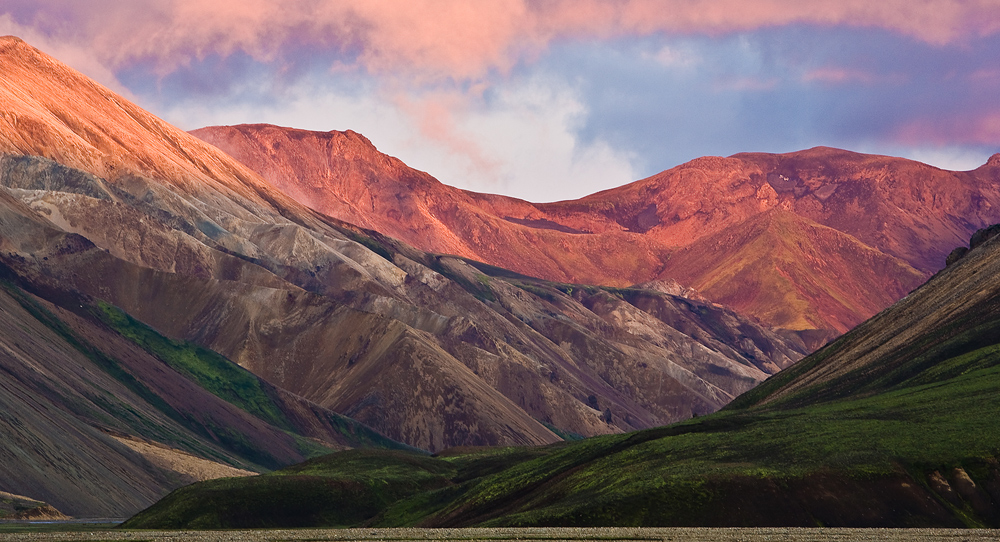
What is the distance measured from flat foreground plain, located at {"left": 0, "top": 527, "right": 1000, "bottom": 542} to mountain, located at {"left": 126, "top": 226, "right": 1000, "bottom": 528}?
3344mm

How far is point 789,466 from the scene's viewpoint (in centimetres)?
6247

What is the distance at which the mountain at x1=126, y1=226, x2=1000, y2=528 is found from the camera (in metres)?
58.4

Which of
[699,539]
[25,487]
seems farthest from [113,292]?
[699,539]

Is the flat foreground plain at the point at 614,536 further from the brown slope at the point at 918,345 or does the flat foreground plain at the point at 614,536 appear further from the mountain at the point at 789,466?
the brown slope at the point at 918,345

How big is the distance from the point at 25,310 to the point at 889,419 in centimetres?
12550

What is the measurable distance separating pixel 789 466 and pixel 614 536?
1609 centimetres

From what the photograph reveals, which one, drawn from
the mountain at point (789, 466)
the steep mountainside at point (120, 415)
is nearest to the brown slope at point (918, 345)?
the mountain at point (789, 466)

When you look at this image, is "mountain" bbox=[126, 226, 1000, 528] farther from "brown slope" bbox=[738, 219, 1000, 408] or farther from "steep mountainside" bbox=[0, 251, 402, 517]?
"steep mountainside" bbox=[0, 251, 402, 517]

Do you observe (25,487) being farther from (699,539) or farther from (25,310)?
(699,539)

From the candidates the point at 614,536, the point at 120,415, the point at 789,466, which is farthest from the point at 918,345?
the point at 120,415

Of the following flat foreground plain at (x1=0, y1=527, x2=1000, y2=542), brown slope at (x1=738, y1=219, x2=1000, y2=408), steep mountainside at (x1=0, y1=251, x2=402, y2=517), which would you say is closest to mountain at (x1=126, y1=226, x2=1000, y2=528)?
brown slope at (x1=738, y1=219, x2=1000, y2=408)

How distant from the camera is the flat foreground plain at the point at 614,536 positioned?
4925cm

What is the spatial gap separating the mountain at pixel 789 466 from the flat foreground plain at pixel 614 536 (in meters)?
3.34

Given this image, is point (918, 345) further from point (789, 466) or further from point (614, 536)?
point (614, 536)
